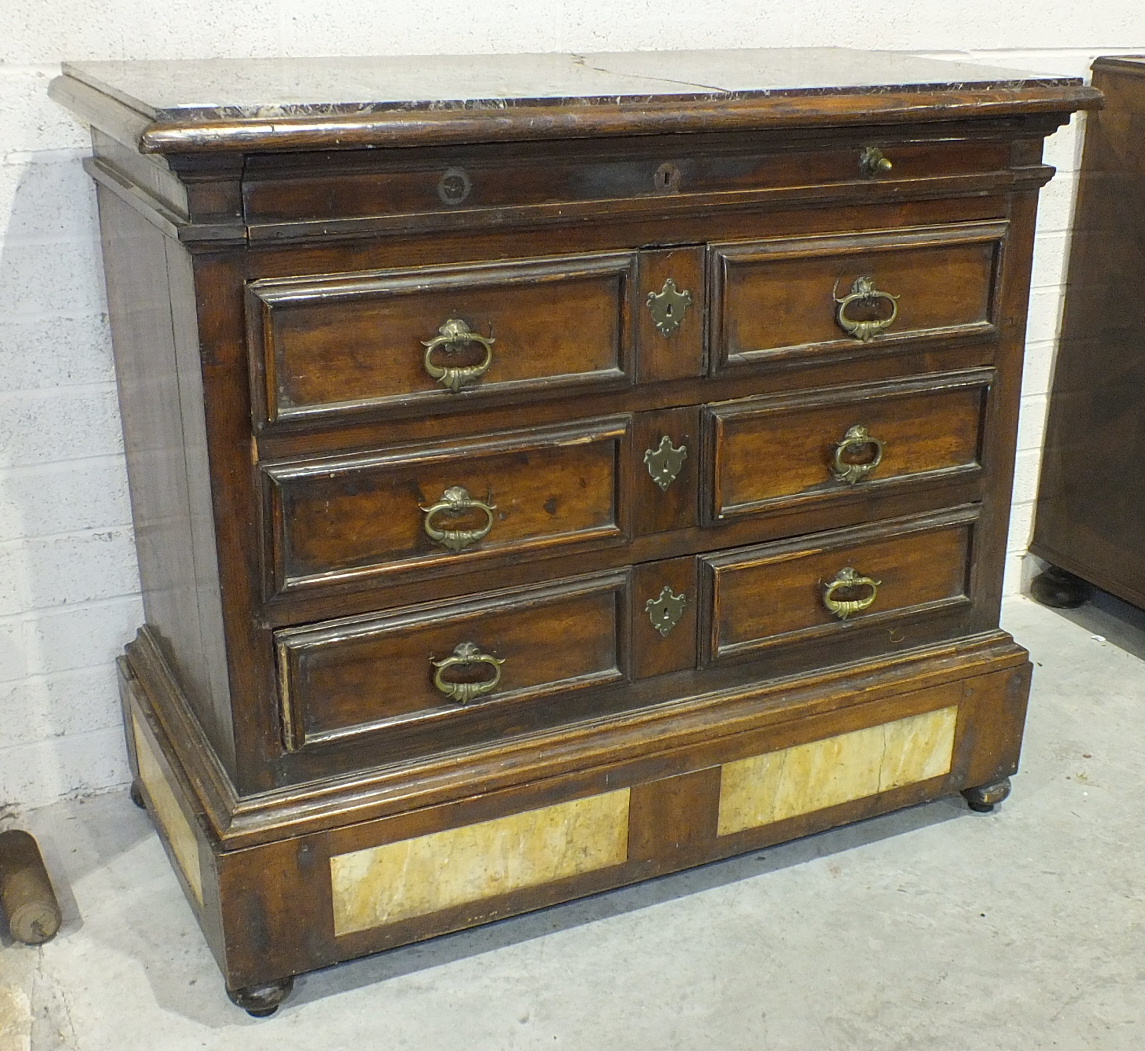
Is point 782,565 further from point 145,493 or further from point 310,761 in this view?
point 145,493

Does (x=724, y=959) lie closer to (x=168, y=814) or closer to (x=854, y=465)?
(x=854, y=465)

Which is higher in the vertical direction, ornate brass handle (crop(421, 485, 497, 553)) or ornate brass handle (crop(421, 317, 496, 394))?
ornate brass handle (crop(421, 317, 496, 394))

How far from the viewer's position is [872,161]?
73.4 inches

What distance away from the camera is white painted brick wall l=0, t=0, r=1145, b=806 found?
208cm

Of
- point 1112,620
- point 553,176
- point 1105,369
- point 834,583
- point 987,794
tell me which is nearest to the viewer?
point 553,176

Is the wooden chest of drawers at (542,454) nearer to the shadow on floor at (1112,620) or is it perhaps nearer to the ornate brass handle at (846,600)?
the ornate brass handle at (846,600)

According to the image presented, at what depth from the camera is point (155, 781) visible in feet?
7.16

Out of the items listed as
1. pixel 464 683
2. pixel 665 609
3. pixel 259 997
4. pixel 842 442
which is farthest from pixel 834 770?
pixel 259 997

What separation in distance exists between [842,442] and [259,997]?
1.09m

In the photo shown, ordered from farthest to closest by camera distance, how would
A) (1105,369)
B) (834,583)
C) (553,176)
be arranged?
(1105,369), (834,583), (553,176)

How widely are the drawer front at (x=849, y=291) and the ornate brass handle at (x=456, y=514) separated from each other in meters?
0.37

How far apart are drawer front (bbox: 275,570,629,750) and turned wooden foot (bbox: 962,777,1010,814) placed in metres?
0.72

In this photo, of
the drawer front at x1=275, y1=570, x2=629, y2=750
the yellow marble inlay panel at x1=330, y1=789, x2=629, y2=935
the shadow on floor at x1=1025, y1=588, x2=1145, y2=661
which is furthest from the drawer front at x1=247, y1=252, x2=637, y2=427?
the shadow on floor at x1=1025, y1=588, x2=1145, y2=661

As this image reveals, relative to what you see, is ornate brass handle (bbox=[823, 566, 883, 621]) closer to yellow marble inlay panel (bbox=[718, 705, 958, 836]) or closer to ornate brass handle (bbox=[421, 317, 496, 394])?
yellow marble inlay panel (bbox=[718, 705, 958, 836])
